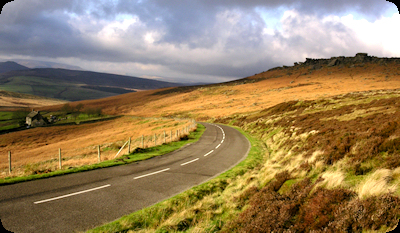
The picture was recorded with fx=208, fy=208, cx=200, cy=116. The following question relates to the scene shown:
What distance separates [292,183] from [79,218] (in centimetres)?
836

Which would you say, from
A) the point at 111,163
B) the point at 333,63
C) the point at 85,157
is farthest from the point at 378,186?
the point at 333,63

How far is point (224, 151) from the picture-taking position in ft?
66.6

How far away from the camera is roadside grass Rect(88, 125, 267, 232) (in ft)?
22.9

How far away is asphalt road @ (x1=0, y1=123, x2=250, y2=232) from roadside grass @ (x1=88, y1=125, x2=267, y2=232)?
0.61 metres

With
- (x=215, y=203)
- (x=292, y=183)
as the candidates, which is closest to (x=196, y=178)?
(x=215, y=203)

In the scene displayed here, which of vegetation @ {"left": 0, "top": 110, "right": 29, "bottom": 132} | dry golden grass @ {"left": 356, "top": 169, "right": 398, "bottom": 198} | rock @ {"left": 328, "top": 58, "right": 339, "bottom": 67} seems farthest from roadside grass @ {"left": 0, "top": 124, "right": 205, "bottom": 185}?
rock @ {"left": 328, "top": 58, "right": 339, "bottom": 67}

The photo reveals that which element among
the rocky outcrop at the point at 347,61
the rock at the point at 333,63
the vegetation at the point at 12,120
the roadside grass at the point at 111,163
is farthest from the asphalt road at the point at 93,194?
the rock at the point at 333,63

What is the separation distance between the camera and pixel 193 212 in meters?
8.05

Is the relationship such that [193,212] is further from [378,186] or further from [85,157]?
[85,157]

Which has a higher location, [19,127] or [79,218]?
[79,218]

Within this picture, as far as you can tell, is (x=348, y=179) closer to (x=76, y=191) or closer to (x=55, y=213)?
(x=55, y=213)

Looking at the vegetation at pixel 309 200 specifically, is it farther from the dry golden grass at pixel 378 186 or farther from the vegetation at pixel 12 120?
the vegetation at pixel 12 120

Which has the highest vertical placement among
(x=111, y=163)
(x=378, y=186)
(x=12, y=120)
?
(x=378, y=186)

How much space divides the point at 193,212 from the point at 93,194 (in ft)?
15.3
